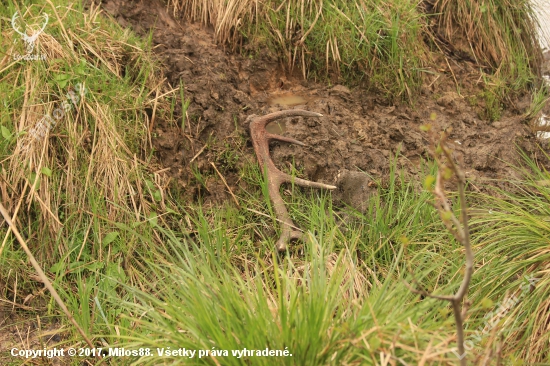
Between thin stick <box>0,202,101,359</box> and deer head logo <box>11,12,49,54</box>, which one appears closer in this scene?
thin stick <box>0,202,101,359</box>

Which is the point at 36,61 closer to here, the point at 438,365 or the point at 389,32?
the point at 389,32

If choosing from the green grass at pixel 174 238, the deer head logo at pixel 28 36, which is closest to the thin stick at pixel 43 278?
the green grass at pixel 174 238

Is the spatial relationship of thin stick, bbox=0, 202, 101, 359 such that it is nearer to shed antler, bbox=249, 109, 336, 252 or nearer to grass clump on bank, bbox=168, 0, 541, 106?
shed antler, bbox=249, 109, 336, 252

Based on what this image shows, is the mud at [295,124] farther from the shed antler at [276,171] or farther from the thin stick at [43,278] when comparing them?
the thin stick at [43,278]

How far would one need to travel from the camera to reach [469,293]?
251 centimetres

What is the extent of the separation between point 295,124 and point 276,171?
341 millimetres

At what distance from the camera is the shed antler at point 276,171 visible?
2.92 m

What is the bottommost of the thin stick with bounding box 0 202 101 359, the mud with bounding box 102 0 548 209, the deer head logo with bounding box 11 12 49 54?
the thin stick with bounding box 0 202 101 359

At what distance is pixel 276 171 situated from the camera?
3.12 m

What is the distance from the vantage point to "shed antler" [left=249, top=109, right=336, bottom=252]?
2920 mm

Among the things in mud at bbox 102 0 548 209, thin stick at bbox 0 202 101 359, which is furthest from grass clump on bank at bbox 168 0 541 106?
thin stick at bbox 0 202 101 359

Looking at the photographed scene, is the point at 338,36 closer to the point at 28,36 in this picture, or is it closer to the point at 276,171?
the point at 276,171

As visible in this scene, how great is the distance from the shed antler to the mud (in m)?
0.06

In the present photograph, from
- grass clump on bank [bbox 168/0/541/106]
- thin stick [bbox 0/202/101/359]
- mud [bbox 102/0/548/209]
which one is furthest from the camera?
grass clump on bank [bbox 168/0/541/106]
